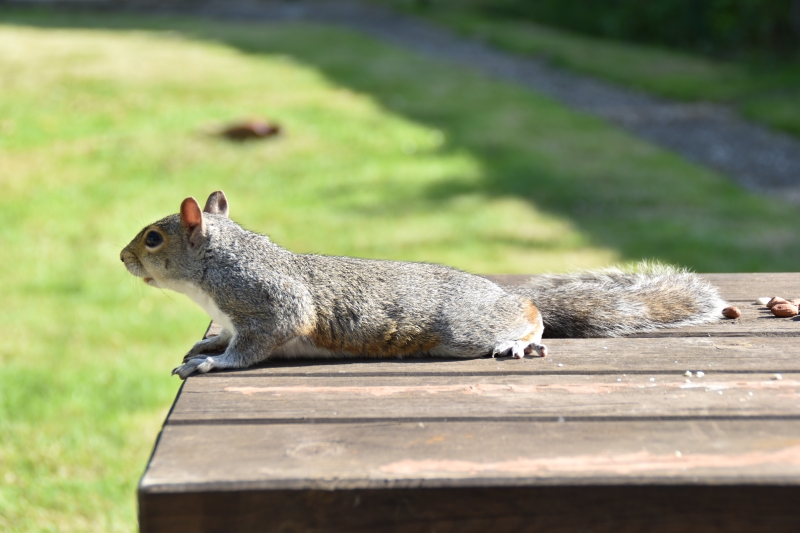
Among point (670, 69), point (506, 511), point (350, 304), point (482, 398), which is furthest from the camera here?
point (670, 69)

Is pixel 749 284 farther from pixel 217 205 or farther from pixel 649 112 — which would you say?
pixel 649 112

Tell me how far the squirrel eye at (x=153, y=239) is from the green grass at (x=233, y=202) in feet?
3.61

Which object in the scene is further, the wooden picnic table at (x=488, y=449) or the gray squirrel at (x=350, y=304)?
the gray squirrel at (x=350, y=304)

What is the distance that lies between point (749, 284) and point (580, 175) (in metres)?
4.19

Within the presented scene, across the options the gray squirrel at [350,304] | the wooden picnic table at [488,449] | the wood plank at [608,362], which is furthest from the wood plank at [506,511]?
the gray squirrel at [350,304]

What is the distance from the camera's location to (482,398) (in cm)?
166

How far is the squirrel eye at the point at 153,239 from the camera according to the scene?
2098 mm

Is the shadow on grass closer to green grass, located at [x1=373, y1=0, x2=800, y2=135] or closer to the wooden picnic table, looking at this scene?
green grass, located at [x1=373, y1=0, x2=800, y2=135]

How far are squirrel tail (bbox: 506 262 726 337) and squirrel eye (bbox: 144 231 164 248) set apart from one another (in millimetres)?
887

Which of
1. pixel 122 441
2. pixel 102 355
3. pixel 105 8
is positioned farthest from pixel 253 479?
pixel 105 8

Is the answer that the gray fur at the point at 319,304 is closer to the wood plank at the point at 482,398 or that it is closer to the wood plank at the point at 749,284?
the wood plank at the point at 482,398

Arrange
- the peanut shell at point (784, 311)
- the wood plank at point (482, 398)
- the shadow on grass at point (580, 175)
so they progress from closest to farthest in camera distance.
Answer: the wood plank at point (482, 398) → the peanut shell at point (784, 311) → the shadow on grass at point (580, 175)

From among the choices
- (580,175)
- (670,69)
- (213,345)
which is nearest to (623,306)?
(213,345)

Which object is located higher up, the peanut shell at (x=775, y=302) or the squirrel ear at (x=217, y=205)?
the squirrel ear at (x=217, y=205)
